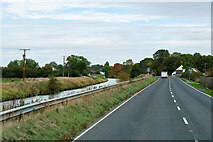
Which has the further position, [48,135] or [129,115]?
[129,115]

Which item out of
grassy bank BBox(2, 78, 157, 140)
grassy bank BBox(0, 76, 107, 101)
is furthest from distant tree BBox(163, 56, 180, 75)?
grassy bank BBox(2, 78, 157, 140)

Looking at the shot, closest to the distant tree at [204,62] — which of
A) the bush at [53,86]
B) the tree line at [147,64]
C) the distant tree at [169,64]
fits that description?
the tree line at [147,64]

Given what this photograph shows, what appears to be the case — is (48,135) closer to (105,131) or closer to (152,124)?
(105,131)

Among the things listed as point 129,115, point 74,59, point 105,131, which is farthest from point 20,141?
point 74,59

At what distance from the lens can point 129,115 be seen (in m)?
15.0

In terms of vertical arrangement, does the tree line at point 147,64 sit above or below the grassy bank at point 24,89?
above

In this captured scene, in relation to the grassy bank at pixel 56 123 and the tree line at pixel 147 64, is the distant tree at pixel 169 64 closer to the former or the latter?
the tree line at pixel 147 64

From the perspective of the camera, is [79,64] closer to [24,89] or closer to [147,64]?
[147,64]

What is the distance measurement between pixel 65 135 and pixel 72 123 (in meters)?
2.02

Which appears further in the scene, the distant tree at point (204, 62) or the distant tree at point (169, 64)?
the distant tree at point (169, 64)

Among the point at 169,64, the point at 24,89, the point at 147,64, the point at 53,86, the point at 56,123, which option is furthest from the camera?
the point at 147,64

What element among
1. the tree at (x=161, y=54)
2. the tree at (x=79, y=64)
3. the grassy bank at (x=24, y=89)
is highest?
the tree at (x=161, y=54)

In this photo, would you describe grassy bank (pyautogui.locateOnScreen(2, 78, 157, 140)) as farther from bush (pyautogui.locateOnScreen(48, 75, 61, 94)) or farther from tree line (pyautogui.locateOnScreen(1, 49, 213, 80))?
tree line (pyautogui.locateOnScreen(1, 49, 213, 80))

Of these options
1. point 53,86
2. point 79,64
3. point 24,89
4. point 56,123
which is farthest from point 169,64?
point 56,123
